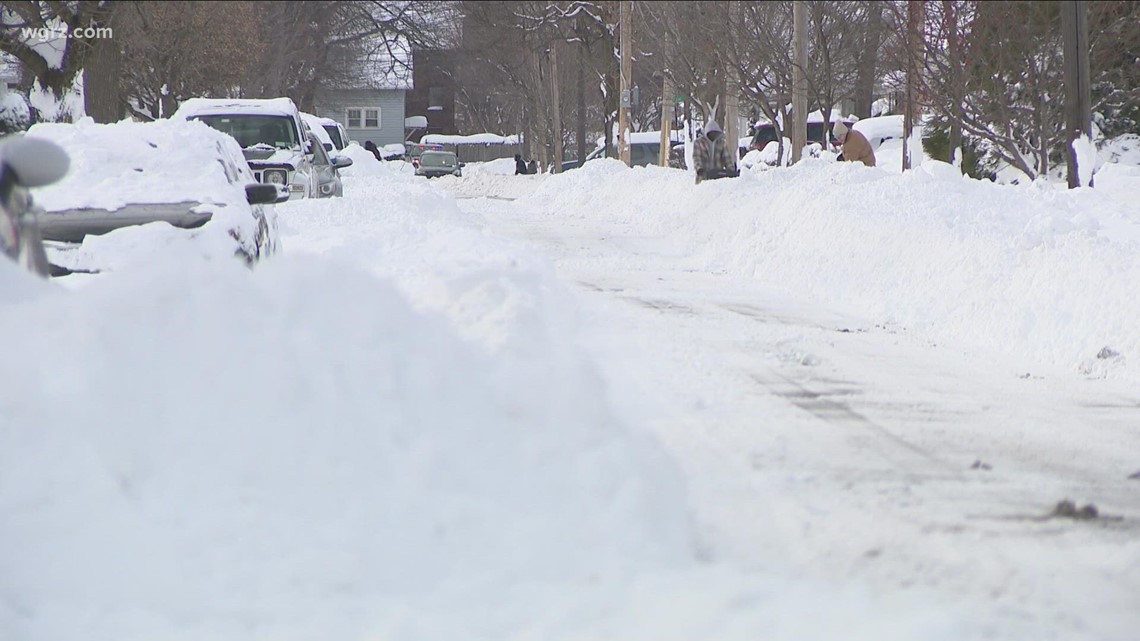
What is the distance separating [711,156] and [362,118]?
6296cm

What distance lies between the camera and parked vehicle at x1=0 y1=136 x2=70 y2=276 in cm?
439

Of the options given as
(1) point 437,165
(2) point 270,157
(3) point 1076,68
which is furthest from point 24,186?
(1) point 437,165

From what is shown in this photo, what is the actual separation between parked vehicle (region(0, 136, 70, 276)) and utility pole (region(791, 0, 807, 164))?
19.9 m

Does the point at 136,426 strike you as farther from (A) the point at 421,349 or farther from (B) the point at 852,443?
(B) the point at 852,443

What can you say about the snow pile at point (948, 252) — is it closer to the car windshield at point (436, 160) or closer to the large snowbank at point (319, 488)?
the large snowbank at point (319, 488)

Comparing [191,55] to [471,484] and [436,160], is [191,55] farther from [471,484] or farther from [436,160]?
[471,484]

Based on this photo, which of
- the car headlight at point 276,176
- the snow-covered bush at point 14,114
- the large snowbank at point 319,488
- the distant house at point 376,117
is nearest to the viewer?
the large snowbank at point 319,488

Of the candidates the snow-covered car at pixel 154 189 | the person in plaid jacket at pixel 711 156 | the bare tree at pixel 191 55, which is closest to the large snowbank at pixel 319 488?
the snow-covered car at pixel 154 189

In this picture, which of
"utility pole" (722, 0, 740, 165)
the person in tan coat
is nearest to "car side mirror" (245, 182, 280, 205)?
the person in tan coat

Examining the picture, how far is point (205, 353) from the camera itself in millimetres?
4648

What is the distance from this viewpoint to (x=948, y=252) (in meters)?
10.9

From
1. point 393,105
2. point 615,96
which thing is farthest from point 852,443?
point 393,105

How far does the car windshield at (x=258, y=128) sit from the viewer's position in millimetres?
18375

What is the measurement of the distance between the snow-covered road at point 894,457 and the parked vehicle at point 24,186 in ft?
8.33
